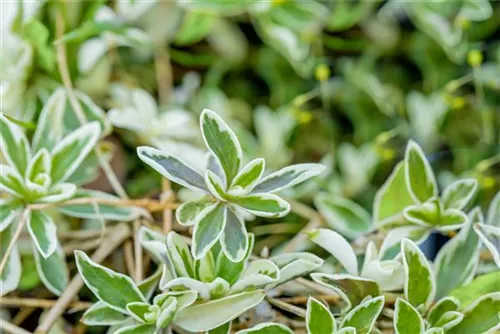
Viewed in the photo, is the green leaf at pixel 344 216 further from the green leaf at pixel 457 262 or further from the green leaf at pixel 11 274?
the green leaf at pixel 11 274

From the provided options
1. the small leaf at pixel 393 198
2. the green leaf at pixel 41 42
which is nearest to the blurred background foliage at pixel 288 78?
the green leaf at pixel 41 42

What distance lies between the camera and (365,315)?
0.50 metres

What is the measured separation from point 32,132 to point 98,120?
2.7 inches

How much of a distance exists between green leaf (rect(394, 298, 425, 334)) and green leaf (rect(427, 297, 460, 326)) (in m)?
0.03

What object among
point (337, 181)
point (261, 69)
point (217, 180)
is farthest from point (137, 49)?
point (217, 180)

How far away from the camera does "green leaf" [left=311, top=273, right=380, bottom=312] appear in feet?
1.66

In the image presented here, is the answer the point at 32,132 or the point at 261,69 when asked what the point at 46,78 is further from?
the point at 261,69

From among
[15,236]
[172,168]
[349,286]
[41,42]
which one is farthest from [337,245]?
[41,42]

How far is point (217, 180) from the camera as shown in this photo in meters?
0.51

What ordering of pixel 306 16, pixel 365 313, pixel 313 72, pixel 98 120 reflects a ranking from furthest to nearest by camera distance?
1. pixel 313 72
2. pixel 306 16
3. pixel 98 120
4. pixel 365 313

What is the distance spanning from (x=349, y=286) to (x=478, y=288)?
98 millimetres

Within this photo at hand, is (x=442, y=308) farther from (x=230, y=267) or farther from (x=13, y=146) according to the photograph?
(x=13, y=146)

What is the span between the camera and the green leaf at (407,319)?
491mm

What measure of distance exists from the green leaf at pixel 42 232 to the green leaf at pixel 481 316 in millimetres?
304
